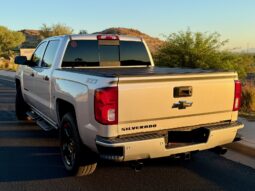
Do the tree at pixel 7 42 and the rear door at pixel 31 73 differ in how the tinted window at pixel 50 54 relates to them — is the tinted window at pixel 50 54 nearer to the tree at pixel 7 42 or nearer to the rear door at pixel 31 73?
the rear door at pixel 31 73

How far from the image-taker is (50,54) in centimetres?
698

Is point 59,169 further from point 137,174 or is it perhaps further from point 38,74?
point 38,74

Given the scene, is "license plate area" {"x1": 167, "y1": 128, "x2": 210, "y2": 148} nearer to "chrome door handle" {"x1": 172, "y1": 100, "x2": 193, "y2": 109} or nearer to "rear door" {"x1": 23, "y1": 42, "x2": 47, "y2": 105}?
"chrome door handle" {"x1": 172, "y1": 100, "x2": 193, "y2": 109}

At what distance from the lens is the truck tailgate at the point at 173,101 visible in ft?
14.9

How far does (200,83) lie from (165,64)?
35.5 ft

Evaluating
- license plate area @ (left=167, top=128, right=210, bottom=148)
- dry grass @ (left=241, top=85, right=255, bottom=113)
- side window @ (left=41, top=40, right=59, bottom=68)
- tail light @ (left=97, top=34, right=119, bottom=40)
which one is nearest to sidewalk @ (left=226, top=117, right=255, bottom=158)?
license plate area @ (left=167, top=128, right=210, bottom=148)

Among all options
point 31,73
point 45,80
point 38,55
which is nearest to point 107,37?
point 45,80

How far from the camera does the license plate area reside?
4.89 metres

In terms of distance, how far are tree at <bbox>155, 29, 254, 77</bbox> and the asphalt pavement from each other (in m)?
9.12

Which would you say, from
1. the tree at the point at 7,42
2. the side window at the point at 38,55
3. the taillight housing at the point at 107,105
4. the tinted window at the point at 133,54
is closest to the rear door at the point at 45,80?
the side window at the point at 38,55

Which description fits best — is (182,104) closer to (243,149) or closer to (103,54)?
(243,149)

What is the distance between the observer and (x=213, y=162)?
20.2 ft

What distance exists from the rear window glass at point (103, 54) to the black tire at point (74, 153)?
51.1 inches

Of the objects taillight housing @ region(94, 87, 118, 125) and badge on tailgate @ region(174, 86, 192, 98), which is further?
badge on tailgate @ region(174, 86, 192, 98)
